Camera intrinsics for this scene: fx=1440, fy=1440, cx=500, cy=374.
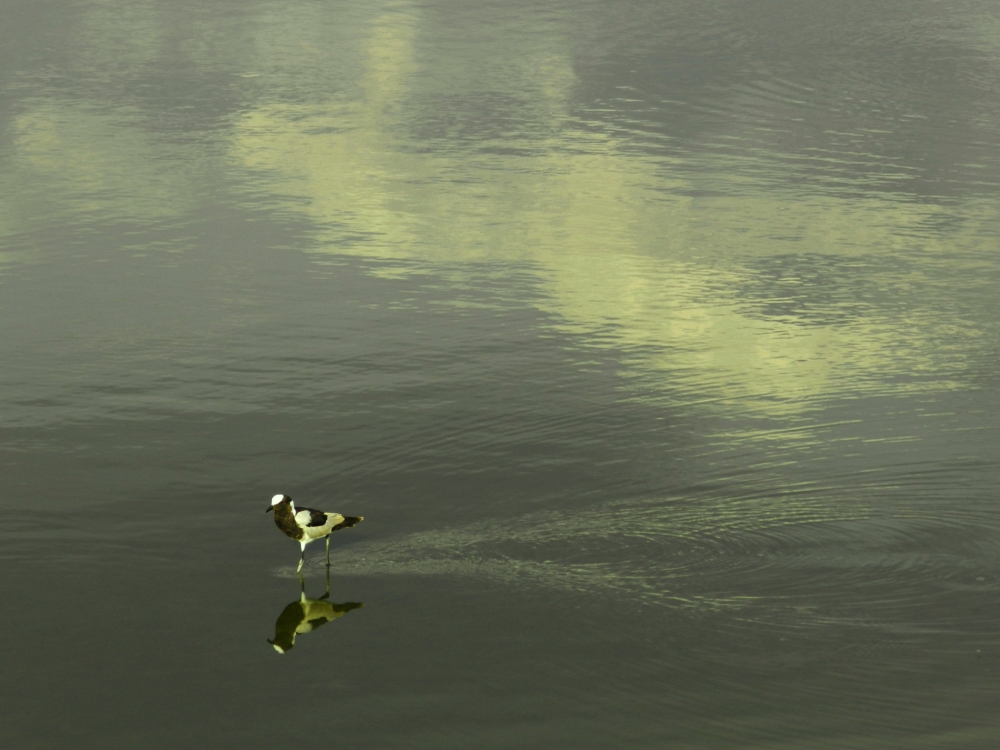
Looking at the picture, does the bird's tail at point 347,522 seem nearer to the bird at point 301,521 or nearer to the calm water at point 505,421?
the bird at point 301,521

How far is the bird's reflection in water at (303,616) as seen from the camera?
1053 cm

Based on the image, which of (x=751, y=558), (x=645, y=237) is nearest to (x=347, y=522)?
(x=751, y=558)

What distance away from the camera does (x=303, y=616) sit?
1077 centimetres

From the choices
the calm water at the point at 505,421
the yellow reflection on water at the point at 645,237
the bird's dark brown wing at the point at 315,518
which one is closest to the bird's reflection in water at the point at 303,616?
the calm water at the point at 505,421

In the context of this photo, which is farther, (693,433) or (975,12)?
(975,12)

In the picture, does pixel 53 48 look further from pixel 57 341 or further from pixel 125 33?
pixel 57 341

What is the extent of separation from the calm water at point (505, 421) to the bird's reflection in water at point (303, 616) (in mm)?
48

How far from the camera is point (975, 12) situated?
40.2 meters

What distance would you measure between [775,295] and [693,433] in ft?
15.8

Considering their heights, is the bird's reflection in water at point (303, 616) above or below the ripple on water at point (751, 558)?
below

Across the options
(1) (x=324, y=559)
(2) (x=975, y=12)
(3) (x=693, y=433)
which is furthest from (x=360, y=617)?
(2) (x=975, y=12)

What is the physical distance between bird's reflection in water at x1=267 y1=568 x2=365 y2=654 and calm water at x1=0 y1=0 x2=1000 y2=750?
48mm

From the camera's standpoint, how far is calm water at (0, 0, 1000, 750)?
9961mm

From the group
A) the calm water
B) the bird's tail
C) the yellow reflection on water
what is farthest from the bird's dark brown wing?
the yellow reflection on water
